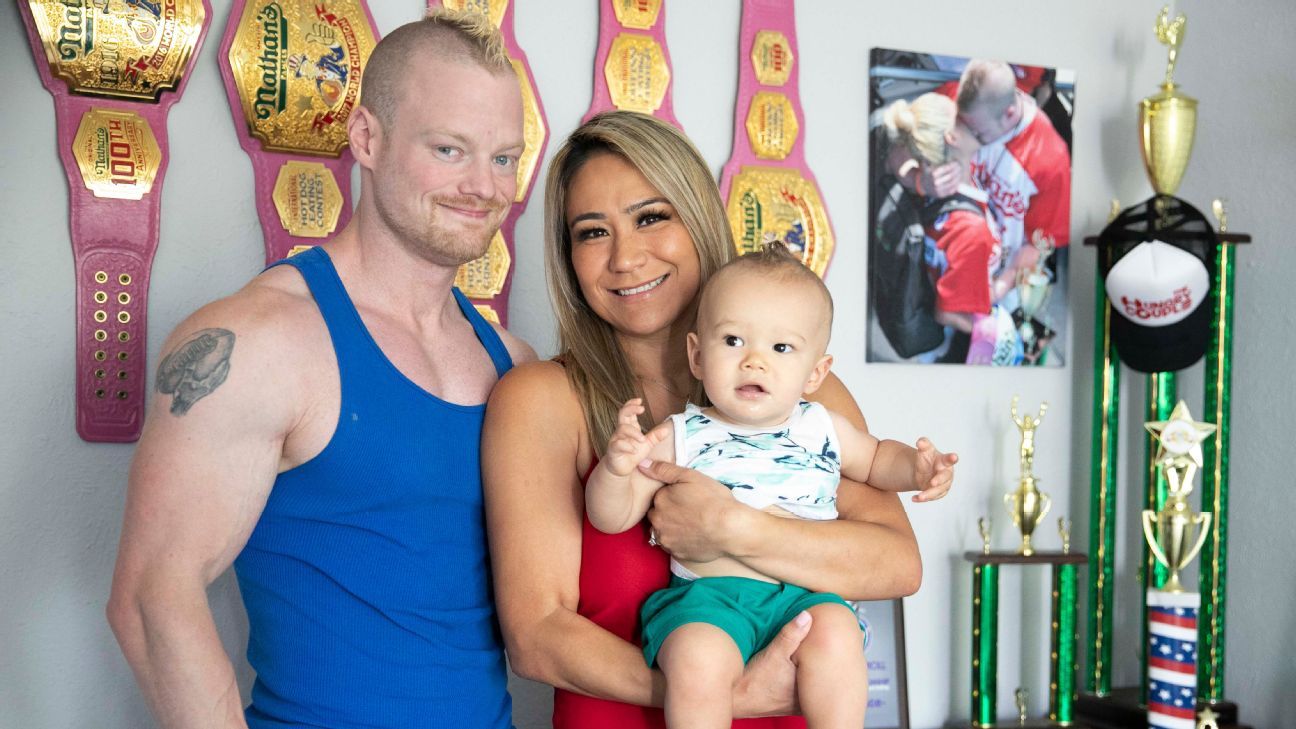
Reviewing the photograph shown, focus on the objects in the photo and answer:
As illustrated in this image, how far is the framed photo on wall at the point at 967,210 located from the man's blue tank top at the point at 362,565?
1671 mm

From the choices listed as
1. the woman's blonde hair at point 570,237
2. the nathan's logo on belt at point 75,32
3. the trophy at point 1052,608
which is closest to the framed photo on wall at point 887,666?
the trophy at point 1052,608

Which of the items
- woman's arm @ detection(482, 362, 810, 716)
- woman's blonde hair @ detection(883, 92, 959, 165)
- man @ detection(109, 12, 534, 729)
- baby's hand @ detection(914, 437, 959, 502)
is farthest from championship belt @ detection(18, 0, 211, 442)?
woman's blonde hair @ detection(883, 92, 959, 165)

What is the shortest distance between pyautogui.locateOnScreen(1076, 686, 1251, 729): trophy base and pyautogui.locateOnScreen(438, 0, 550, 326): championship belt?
193 centimetres

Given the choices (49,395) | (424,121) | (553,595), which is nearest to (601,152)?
(424,121)

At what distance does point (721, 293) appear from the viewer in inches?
67.2

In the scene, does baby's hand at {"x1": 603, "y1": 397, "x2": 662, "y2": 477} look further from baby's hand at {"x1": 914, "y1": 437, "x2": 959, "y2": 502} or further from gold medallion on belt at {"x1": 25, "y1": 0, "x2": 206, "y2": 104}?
gold medallion on belt at {"x1": 25, "y1": 0, "x2": 206, "y2": 104}

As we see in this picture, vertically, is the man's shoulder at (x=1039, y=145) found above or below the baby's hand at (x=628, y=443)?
above

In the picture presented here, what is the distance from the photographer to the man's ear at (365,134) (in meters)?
1.79

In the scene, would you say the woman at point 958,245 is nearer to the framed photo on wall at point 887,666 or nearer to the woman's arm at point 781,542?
the framed photo on wall at point 887,666

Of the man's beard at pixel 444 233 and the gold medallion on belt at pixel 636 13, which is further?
the gold medallion on belt at pixel 636 13

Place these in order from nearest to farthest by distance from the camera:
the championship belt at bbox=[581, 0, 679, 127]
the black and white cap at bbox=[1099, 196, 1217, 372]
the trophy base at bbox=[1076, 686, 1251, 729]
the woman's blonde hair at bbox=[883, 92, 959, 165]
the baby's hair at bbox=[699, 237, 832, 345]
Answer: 1. the baby's hair at bbox=[699, 237, 832, 345]
2. the championship belt at bbox=[581, 0, 679, 127]
3. the black and white cap at bbox=[1099, 196, 1217, 372]
4. the trophy base at bbox=[1076, 686, 1251, 729]
5. the woman's blonde hair at bbox=[883, 92, 959, 165]

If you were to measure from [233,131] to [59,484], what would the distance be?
0.83 meters

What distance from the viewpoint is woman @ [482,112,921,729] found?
1.62m

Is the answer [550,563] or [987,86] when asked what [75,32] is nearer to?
[550,563]
